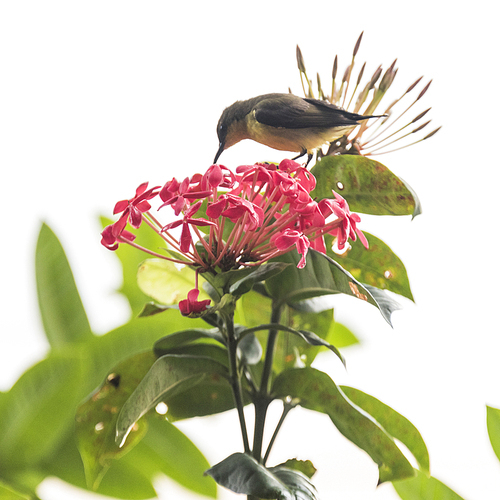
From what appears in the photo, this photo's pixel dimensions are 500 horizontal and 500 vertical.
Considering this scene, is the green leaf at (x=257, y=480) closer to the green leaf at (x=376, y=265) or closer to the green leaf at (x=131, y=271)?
the green leaf at (x=376, y=265)

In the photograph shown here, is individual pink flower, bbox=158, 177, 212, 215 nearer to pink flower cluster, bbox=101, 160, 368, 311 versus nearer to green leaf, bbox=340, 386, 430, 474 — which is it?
pink flower cluster, bbox=101, 160, 368, 311

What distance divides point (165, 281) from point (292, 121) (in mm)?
242

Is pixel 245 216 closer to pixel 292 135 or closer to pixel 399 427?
pixel 292 135

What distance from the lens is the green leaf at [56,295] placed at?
0.85m

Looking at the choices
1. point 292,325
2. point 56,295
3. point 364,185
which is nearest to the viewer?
point 364,185

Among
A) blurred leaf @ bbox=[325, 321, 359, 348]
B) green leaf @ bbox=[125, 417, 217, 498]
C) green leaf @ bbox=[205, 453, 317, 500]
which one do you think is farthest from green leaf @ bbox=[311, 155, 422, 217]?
green leaf @ bbox=[125, 417, 217, 498]

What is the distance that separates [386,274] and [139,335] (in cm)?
40

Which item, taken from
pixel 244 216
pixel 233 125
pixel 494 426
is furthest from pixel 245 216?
pixel 494 426

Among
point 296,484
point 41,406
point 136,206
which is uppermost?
point 136,206

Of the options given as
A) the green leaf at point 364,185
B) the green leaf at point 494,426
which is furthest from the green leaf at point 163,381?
the green leaf at point 494,426

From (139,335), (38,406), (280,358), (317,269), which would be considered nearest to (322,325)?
(280,358)

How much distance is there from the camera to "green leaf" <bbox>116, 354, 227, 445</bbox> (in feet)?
1.49

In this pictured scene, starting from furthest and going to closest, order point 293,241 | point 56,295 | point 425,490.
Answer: point 56,295 → point 425,490 → point 293,241

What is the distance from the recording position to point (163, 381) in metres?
0.49
